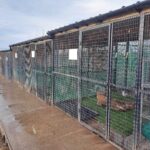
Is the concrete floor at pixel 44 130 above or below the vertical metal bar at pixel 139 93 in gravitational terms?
below

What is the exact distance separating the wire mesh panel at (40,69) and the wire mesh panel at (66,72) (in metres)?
1.20

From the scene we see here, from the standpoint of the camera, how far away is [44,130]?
568cm

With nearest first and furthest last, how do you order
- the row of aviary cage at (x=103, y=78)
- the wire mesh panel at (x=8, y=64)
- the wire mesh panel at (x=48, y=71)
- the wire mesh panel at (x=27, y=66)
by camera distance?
the row of aviary cage at (x=103, y=78), the wire mesh panel at (x=48, y=71), the wire mesh panel at (x=27, y=66), the wire mesh panel at (x=8, y=64)

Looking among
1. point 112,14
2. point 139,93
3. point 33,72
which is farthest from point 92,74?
point 33,72

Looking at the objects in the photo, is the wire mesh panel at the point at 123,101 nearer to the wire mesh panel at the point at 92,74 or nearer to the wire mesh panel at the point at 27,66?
the wire mesh panel at the point at 92,74

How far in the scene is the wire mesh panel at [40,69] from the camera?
8797 mm

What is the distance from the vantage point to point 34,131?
563 centimetres

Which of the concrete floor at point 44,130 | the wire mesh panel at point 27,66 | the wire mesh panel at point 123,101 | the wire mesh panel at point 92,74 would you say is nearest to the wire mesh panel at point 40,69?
the concrete floor at point 44,130

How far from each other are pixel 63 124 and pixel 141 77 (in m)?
2.93

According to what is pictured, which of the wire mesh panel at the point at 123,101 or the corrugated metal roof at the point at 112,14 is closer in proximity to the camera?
the corrugated metal roof at the point at 112,14

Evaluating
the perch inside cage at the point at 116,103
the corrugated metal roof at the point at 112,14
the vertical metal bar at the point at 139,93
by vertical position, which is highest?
the corrugated metal roof at the point at 112,14

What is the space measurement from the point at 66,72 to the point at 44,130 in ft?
6.30

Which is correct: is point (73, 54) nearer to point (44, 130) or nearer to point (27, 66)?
point (44, 130)

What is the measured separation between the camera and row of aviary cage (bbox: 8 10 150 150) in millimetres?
3963
